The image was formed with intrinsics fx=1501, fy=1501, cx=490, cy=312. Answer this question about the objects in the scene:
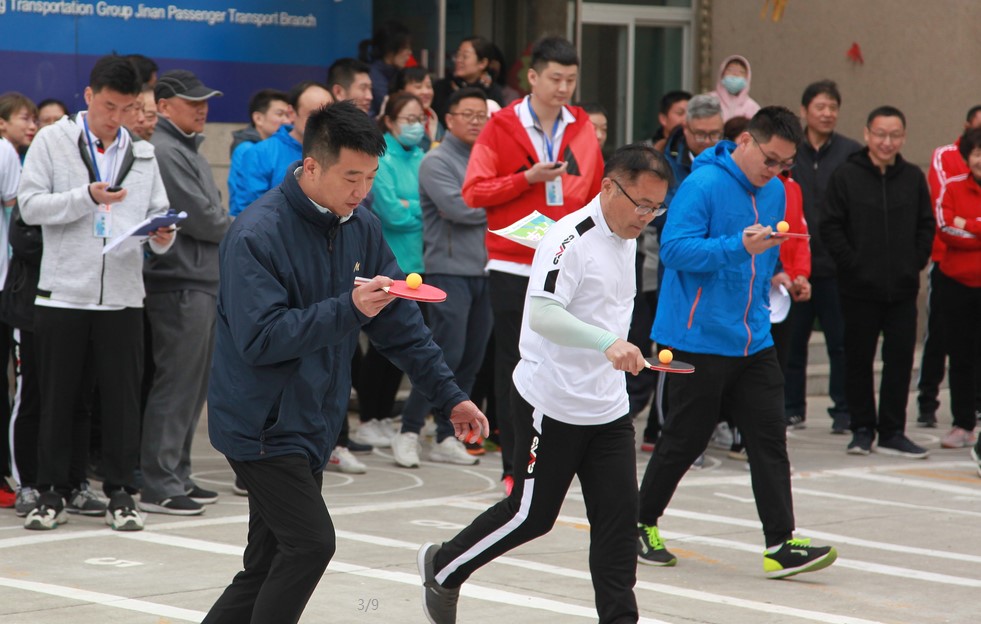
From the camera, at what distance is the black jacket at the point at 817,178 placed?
10.5 metres

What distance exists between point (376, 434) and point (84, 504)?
107 inches

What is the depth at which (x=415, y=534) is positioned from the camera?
23.8 ft

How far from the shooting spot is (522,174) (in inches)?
310

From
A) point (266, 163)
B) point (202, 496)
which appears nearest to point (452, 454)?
point (202, 496)

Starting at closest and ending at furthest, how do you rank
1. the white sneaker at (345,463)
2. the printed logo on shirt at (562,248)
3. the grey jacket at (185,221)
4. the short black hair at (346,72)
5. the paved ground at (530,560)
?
A: the printed logo on shirt at (562,248)
the paved ground at (530,560)
the grey jacket at (185,221)
the white sneaker at (345,463)
the short black hair at (346,72)

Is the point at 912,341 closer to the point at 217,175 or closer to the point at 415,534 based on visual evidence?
the point at 415,534

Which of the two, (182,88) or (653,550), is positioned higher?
(182,88)

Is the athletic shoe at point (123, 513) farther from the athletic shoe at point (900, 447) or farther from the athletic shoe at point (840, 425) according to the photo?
the athletic shoe at point (840, 425)

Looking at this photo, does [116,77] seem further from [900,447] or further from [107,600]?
[900,447]

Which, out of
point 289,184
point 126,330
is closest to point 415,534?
point 126,330

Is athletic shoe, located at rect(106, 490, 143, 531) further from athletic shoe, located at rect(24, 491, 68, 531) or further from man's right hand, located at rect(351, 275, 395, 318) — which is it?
man's right hand, located at rect(351, 275, 395, 318)

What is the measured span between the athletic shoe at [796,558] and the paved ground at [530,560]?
7 centimetres

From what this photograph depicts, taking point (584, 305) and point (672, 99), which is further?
point (672, 99)

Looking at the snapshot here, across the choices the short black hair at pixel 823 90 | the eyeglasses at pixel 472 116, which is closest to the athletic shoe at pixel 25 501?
the eyeglasses at pixel 472 116
